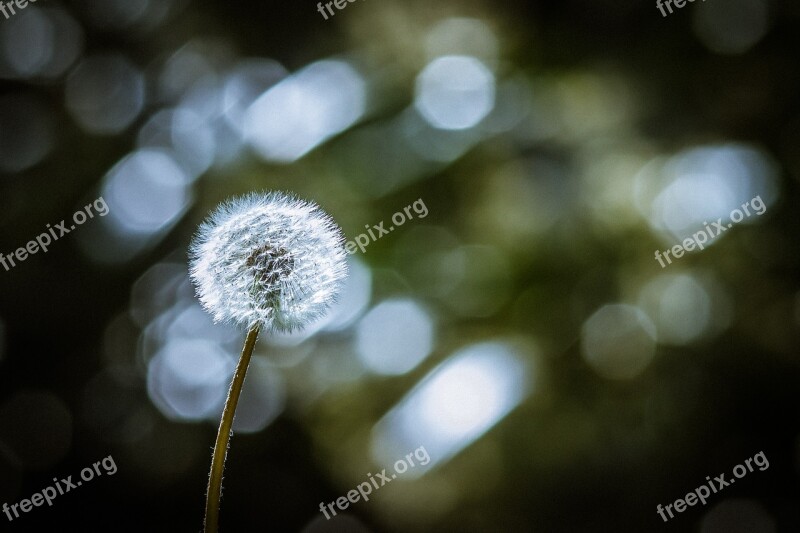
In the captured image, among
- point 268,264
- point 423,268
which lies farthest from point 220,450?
point 423,268

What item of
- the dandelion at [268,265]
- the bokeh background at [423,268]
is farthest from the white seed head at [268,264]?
the bokeh background at [423,268]

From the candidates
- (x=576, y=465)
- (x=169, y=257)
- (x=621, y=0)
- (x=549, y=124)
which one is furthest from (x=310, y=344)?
(x=621, y=0)

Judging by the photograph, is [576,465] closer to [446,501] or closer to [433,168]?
[446,501]

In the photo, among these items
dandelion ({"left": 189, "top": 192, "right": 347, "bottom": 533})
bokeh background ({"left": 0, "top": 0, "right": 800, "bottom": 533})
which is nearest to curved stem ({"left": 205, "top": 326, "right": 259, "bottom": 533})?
dandelion ({"left": 189, "top": 192, "right": 347, "bottom": 533})

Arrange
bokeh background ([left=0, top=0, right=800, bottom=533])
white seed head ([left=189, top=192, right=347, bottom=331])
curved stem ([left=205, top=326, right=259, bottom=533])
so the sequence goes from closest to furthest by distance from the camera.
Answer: curved stem ([left=205, top=326, right=259, bottom=533]), white seed head ([left=189, top=192, right=347, bottom=331]), bokeh background ([left=0, top=0, right=800, bottom=533])

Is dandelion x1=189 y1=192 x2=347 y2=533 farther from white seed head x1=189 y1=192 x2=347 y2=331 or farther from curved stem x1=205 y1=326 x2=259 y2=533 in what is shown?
curved stem x1=205 y1=326 x2=259 y2=533

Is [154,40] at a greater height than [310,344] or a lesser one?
greater

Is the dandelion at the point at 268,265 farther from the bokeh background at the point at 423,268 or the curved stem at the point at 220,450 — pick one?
the bokeh background at the point at 423,268
